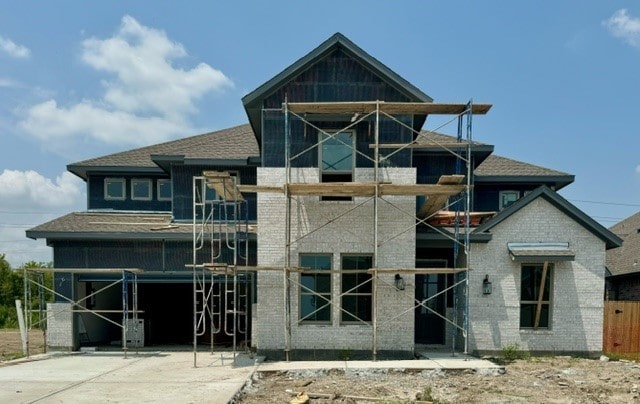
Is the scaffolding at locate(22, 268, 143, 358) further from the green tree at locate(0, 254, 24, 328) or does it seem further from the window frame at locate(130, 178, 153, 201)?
the green tree at locate(0, 254, 24, 328)

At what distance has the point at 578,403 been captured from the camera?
7.78 meters

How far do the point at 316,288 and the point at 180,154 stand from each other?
6.53 m

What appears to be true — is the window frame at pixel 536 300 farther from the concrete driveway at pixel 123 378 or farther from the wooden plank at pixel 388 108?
the concrete driveway at pixel 123 378

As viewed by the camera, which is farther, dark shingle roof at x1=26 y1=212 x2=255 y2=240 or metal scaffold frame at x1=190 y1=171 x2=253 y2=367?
dark shingle roof at x1=26 y1=212 x2=255 y2=240

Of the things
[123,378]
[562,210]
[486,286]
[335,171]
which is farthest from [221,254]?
[562,210]

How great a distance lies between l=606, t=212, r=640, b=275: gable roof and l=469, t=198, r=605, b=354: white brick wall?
10196 millimetres

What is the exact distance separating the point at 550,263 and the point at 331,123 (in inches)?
280

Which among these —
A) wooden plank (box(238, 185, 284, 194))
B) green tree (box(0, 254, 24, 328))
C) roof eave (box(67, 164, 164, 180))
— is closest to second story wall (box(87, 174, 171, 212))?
roof eave (box(67, 164, 164, 180))

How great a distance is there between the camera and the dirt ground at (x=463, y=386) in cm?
796

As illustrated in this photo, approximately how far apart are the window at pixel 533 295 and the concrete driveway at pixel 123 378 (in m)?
7.54

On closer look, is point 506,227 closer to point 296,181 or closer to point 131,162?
Answer: point 296,181

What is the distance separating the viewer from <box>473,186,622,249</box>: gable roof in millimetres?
11938

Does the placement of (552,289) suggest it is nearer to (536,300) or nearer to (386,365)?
(536,300)

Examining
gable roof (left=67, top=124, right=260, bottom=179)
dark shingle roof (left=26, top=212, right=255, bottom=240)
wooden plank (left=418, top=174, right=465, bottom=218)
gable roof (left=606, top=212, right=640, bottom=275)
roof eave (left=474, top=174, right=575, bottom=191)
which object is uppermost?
gable roof (left=67, top=124, right=260, bottom=179)
